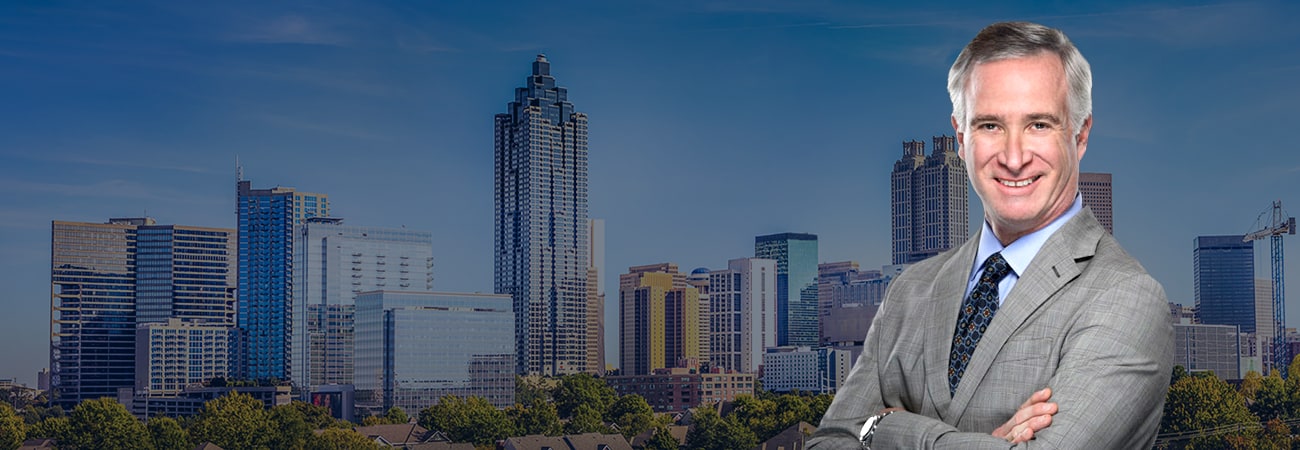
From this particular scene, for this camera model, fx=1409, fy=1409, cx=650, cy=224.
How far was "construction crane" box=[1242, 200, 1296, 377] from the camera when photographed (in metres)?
73.2

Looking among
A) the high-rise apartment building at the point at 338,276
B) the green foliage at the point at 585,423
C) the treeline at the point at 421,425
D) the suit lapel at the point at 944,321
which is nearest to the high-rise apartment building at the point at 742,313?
the high-rise apartment building at the point at 338,276

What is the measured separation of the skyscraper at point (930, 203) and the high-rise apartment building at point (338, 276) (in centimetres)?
4123

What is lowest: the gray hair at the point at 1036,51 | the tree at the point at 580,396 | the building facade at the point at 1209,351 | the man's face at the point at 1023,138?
the tree at the point at 580,396

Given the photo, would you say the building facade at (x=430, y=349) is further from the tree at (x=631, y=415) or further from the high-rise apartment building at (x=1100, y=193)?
the high-rise apartment building at (x=1100, y=193)

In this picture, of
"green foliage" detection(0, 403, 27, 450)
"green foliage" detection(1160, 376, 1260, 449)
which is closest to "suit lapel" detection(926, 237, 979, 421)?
"green foliage" detection(1160, 376, 1260, 449)

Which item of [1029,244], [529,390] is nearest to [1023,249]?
[1029,244]

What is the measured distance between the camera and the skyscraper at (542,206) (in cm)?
9569

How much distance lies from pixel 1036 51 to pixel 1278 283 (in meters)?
87.8

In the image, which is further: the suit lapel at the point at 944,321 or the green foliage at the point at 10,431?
the green foliage at the point at 10,431

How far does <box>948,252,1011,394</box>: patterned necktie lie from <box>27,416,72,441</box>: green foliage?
158ft

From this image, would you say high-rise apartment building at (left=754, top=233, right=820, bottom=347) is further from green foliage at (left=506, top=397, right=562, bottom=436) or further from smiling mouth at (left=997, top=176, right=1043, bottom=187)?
smiling mouth at (left=997, top=176, right=1043, bottom=187)

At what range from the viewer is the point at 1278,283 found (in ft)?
268

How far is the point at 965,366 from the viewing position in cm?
186

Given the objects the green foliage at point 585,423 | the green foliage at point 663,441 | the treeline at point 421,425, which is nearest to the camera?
the treeline at point 421,425
